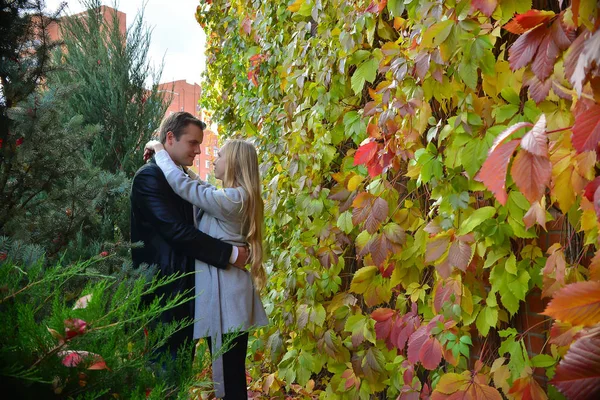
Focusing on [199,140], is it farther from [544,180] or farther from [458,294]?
[544,180]

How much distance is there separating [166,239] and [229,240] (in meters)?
0.33

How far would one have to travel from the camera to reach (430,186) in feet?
6.82

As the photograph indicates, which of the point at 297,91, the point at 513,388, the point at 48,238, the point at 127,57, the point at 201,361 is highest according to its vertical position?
the point at 127,57

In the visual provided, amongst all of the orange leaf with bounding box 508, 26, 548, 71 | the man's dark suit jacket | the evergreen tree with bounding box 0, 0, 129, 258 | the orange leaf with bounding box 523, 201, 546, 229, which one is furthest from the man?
the orange leaf with bounding box 508, 26, 548, 71

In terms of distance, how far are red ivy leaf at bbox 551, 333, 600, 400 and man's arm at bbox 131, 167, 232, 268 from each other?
2170 millimetres

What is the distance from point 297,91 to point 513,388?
1.98 m

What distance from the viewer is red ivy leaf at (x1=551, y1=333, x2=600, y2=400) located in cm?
72

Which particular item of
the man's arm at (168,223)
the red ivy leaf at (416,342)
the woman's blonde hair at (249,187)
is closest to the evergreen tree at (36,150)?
the man's arm at (168,223)

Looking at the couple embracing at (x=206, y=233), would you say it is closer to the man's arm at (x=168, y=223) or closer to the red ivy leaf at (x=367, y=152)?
the man's arm at (x=168, y=223)

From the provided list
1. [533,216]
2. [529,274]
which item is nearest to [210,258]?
[529,274]

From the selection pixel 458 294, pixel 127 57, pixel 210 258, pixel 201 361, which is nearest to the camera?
pixel 201 361

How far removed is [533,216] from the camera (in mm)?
1417

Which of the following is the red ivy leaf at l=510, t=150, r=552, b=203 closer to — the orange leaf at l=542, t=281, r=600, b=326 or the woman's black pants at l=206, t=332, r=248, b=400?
the orange leaf at l=542, t=281, r=600, b=326

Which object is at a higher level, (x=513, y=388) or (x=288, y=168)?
(x=288, y=168)
